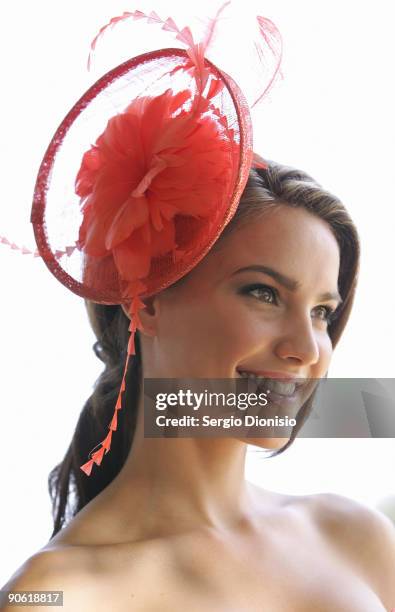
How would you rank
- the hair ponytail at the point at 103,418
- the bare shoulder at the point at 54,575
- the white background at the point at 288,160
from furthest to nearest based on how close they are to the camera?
the white background at the point at 288,160 < the hair ponytail at the point at 103,418 < the bare shoulder at the point at 54,575

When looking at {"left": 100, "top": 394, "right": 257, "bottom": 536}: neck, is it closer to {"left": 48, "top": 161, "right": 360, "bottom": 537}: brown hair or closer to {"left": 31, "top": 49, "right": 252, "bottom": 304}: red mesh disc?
{"left": 48, "top": 161, "right": 360, "bottom": 537}: brown hair

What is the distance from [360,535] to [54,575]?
1.97 feet

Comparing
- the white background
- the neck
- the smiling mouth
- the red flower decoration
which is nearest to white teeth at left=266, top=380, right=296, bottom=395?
the smiling mouth

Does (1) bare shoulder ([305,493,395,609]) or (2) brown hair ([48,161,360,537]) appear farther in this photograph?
(1) bare shoulder ([305,493,395,609])

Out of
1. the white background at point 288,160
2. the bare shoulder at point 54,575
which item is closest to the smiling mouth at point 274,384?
the bare shoulder at point 54,575

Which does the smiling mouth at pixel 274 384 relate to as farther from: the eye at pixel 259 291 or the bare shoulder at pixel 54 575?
the bare shoulder at pixel 54 575

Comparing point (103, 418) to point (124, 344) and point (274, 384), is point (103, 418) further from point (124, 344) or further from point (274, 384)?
point (274, 384)

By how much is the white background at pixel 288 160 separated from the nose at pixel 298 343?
0.88m

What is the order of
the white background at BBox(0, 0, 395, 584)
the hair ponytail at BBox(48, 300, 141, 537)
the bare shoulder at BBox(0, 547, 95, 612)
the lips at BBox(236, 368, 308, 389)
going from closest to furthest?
the bare shoulder at BBox(0, 547, 95, 612)
the lips at BBox(236, 368, 308, 389)
the hair ponytail at BBox(48, 300, 141, 537)
the white background at BBox(0, 0, 395, 584)

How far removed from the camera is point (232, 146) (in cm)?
118

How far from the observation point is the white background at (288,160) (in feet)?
6.89

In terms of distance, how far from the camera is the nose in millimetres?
1199

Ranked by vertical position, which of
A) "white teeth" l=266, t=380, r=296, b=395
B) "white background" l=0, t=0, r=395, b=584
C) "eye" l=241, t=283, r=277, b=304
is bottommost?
"white teeth" l=266, t=380, r=296, b=395

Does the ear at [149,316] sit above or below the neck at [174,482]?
above
